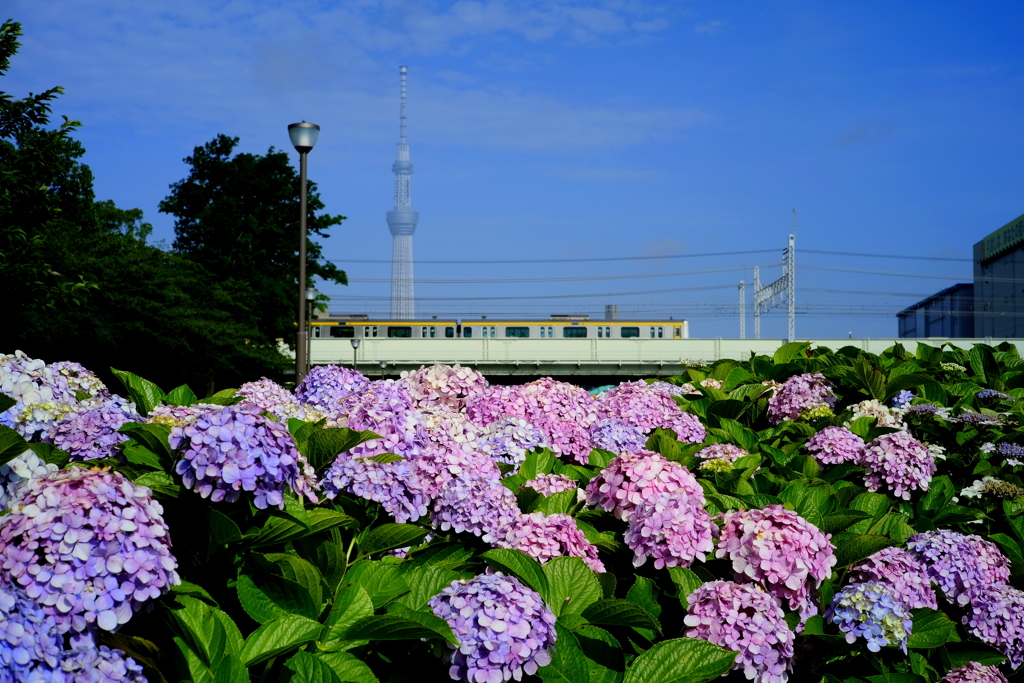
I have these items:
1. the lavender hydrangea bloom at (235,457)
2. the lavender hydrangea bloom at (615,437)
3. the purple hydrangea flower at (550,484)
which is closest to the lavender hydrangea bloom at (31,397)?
the lavender hydrangea bloom at (235,457)

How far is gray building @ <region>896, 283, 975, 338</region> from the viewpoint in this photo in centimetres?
6862

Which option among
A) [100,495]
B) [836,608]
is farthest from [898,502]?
[100,495]

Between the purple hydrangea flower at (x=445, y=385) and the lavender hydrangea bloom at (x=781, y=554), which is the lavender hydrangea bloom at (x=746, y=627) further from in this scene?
the purple hydrangea flower at (x=445, y=385)

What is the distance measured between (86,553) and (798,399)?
409 centimetres

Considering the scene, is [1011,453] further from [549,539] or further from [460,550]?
[460,550]

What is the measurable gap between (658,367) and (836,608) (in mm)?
46366

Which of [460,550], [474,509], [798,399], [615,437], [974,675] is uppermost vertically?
[798,399]

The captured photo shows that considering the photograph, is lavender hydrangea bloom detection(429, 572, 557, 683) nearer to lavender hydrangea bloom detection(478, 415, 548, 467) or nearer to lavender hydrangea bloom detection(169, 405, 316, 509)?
lavender hydrangea bloom detection(169, 405, 316, 509)

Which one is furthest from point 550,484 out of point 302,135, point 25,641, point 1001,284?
point 1001,284

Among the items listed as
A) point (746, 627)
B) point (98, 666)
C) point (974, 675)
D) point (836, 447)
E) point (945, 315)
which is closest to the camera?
point (98, 666)

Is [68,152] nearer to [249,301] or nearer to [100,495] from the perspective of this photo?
[249,301]

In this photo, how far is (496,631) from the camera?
78.1 inches

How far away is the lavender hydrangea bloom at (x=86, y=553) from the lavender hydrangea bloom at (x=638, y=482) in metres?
1.38

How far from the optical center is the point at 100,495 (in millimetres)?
1760
